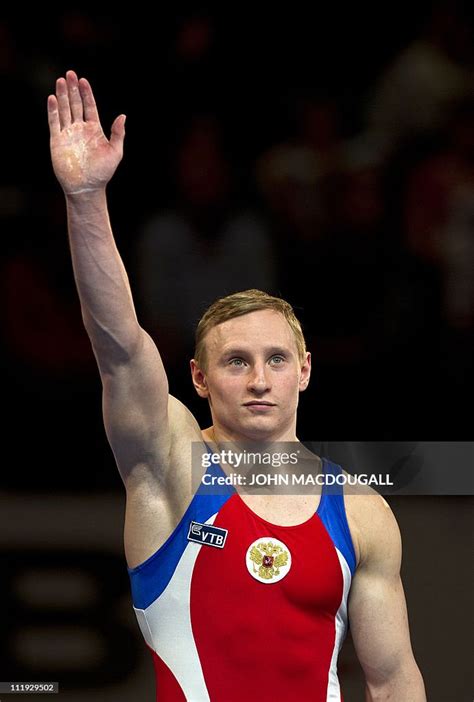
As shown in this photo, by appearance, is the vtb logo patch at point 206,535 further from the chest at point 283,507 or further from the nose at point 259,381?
the nose at point 259,381

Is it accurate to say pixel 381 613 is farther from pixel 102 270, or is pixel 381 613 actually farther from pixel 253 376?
pixel 102 270

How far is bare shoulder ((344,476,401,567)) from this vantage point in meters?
3.49

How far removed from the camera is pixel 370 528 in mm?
3508

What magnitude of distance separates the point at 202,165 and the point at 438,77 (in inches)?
50.8

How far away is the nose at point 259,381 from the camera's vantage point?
342 centimetres

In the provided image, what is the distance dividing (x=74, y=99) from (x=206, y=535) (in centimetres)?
131

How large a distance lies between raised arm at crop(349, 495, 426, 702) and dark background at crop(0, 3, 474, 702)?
4.10ft

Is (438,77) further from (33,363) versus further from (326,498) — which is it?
(326,498)

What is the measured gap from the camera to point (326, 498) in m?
3.50

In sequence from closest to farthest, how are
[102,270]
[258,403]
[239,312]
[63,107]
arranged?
[102,270], [63,107], [258,403], [239,312]

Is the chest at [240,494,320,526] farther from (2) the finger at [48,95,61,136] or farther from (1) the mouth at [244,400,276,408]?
(2) the finger at [48,95,61,136]

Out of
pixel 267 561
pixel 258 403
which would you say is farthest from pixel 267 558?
pixel 258 403

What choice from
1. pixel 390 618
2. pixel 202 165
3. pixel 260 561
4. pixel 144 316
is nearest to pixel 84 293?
pixel 260 561

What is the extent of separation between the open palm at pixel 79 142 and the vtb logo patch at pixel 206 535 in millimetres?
1031
